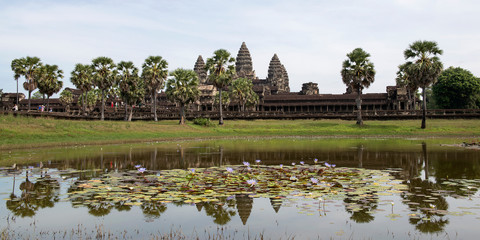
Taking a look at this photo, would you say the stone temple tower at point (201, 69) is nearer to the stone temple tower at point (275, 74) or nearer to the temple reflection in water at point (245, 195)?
the stone temple tower at point (275, 74)

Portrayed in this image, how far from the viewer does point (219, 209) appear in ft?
29.5

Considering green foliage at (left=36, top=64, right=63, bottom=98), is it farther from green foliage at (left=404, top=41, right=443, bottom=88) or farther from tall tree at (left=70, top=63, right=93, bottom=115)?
green foliage at (left=404, top=41, right=443, bottom=88)

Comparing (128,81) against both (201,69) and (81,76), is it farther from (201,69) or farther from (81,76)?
(201,69)

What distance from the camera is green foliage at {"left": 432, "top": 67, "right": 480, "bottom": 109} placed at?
260 feet

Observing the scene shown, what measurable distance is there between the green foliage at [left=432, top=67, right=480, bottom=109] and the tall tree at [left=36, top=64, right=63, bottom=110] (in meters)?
73.3

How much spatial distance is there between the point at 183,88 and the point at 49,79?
25.1 meters

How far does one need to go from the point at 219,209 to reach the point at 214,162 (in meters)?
9.79

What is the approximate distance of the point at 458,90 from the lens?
80062 mm

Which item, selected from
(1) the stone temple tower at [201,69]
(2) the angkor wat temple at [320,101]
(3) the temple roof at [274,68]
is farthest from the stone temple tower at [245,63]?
(2) the angkor wat temple at [320,101]

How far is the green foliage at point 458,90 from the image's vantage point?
260 feet

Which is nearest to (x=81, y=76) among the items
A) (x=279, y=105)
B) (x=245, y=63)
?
(x=279, y=105)

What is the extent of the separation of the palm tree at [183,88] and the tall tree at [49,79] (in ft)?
70.5

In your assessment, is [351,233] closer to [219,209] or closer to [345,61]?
[219,209]

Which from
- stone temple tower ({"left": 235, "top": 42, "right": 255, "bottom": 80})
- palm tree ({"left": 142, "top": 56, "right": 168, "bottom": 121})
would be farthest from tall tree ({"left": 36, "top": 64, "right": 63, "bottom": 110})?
stone temple tower ({"left": 235, "top": 42, "right": 255, "bottom": 80})
